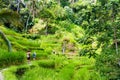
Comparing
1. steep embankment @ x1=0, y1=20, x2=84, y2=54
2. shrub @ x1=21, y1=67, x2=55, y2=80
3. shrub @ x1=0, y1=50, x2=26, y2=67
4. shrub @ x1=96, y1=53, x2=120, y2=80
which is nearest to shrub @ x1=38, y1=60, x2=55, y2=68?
shrub @ x1=0, y1=50, x2=26, y2=67

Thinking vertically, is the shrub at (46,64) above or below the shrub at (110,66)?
below

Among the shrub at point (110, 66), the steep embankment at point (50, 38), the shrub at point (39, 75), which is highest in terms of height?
the shrub at point (110, 66)

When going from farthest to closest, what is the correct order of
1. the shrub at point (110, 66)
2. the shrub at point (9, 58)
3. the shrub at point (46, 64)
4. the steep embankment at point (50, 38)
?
the steep embankment at point (50, 38) < the shrub at point (46, 64) < the shrub at point (9, 58) < the shrub at point (110, 66)

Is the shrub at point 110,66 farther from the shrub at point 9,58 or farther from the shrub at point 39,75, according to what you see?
the shrub at point 9,58

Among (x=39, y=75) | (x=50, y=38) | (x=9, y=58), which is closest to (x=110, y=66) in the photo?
(x=39, y=75)

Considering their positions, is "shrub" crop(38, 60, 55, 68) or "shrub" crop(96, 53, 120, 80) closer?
"shrub" crop(96, 53, 120, 80)

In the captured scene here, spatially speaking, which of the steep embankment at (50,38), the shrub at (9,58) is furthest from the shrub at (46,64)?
the steep embankment at (50,38)

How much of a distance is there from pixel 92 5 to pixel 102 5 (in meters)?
0.43

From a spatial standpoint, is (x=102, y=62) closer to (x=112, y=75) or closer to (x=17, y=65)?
(x=112, y=75)

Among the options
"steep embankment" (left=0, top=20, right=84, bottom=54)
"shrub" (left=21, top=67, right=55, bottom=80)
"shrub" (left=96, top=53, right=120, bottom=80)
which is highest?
"shrub" (left=96, top=53, right=120, bottom=80)

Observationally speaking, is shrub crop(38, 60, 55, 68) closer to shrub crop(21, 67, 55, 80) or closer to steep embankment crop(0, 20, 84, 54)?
shrub crop(21, 67, 55, 80)

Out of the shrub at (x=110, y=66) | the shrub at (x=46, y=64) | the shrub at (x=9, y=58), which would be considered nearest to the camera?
the shrub at (x=110, y=66)

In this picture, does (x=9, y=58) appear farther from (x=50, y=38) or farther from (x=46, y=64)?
(x=50, y=38)

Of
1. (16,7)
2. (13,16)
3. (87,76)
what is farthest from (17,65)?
(16,7)
